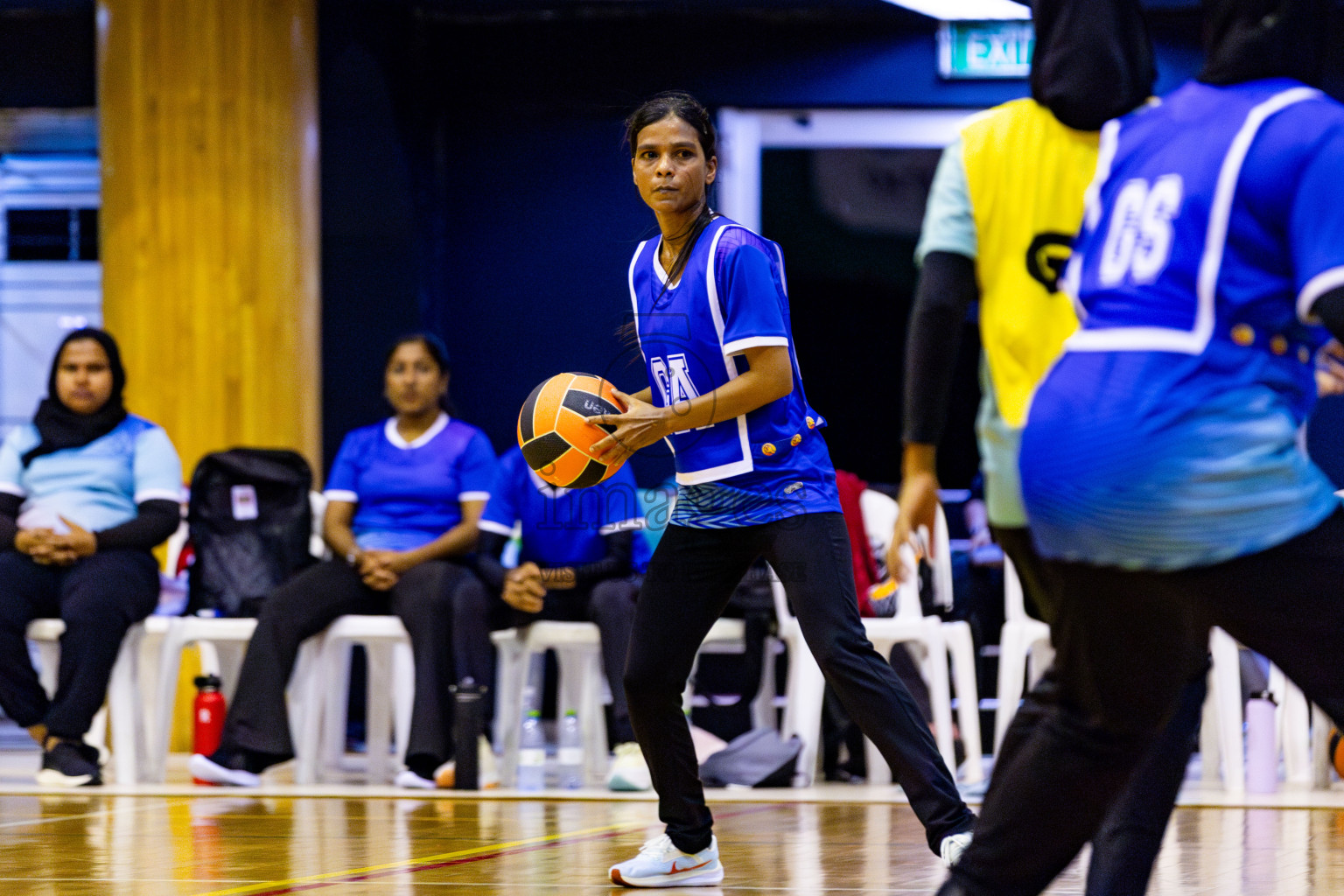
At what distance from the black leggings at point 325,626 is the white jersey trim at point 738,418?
2.79 meters

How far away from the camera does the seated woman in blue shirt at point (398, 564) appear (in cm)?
619

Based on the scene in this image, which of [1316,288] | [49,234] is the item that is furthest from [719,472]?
[49,234]

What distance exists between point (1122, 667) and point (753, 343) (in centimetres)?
161

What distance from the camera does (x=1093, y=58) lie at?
2.38 metres

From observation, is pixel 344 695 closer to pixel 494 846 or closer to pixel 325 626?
pixel 325 626

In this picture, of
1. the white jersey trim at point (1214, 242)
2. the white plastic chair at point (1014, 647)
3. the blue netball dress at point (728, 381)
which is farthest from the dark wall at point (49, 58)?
the white jersey trim at point (1214, 242)

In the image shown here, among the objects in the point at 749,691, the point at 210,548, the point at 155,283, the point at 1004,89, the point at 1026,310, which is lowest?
the point at 749,691

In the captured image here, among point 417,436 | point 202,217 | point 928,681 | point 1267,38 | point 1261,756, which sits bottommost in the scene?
point 1261,756

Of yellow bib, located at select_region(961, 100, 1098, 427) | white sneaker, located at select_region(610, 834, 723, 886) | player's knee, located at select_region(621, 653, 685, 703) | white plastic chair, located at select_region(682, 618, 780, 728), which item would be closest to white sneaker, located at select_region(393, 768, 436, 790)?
white plastic chair, located at select_region(682, 618, 780, 728)

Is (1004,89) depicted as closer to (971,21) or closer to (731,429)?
(971,21)

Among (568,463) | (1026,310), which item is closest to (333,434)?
(568,463)

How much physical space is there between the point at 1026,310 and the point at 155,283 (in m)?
6.32

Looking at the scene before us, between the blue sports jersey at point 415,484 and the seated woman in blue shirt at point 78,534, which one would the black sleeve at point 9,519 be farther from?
the blue sports jersey at point 415,484

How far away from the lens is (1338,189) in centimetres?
188
